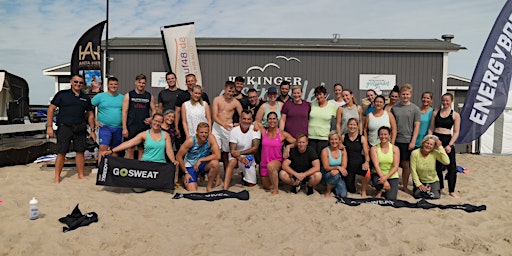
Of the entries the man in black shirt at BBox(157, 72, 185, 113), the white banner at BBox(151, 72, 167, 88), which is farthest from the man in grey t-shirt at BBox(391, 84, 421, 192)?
the white banner at BBox(151, 72, 167, 88)

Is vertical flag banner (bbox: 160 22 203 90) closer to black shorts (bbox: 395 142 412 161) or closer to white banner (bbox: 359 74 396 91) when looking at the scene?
white banner (bbox: 359 74 396 91)

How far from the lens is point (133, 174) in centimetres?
464

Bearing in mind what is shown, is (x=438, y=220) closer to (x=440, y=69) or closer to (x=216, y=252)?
(x=216, y=252)

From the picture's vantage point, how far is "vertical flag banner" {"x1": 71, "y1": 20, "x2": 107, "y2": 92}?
396 inches

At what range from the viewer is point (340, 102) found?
5539 millimetres

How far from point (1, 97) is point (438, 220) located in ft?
42.0

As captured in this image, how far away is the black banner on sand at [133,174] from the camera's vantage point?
181 inches

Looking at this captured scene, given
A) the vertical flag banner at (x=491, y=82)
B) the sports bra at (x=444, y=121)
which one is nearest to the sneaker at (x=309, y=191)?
the sports bra at (x=444, y=121)

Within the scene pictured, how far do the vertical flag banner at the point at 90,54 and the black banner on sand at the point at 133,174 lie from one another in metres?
6.31

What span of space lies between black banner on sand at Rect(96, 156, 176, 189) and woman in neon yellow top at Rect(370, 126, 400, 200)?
2.89 metres

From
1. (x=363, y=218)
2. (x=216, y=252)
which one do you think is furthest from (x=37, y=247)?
(x=363, y=218)

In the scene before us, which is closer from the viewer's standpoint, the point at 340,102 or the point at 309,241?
the point at 309,241

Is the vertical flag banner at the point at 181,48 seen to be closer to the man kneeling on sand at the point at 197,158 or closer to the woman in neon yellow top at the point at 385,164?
the man kneeling on sand at the point at 197,158

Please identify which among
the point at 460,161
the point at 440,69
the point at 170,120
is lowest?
the point at 460,161
